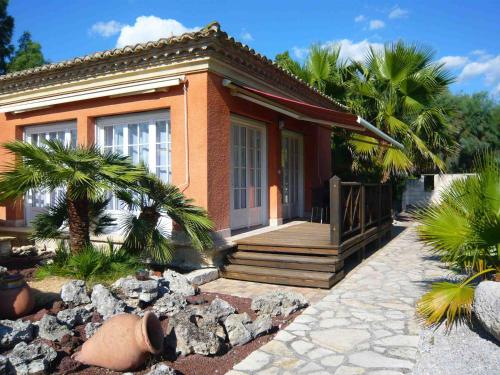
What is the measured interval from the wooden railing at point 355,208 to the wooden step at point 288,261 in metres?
0.40

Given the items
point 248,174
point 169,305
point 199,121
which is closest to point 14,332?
point 169,305

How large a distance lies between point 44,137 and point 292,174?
6736 millimetres

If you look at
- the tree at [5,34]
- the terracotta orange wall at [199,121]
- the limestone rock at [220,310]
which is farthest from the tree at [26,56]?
the limestone rock at [220,310]

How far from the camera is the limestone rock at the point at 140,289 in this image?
592 cm

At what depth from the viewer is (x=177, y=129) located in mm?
8211

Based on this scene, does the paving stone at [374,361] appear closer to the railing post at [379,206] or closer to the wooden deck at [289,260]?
the wooden deck at [289,260]

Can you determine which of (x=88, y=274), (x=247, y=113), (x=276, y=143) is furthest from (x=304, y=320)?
(x=276, y=143)

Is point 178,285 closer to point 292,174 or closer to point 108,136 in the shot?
point 108,136

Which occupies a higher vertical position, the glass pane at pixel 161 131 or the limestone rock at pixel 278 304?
the glass pane at pixel 161 131

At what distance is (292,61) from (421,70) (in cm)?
475

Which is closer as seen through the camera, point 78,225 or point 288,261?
point 78,225

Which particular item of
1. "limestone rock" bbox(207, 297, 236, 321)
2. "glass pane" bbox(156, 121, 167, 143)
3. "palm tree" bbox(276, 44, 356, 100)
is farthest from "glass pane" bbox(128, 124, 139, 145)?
"palm tree" bbox(276, 44, 356, 100)

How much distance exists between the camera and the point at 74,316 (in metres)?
5.10

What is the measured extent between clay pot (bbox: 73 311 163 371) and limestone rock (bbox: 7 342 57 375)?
275 millimetres
